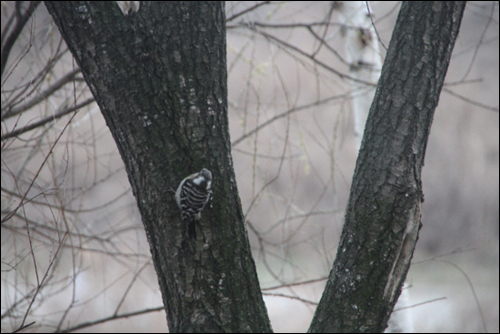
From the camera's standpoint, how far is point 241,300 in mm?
1680

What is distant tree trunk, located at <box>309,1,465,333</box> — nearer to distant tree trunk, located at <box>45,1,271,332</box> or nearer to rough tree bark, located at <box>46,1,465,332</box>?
rough tree bark, located at <box>46,1,465,332</box>

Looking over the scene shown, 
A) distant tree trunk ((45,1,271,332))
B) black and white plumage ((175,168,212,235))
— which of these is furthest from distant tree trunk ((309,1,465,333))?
black and white plumage ((175,168,212,235))

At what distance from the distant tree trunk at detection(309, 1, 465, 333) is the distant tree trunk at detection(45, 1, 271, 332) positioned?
14.2 inches

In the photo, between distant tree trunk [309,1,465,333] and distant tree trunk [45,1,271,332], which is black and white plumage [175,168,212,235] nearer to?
distant tree trunk [45,1,271,332]

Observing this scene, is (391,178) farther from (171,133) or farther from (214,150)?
(171,133)

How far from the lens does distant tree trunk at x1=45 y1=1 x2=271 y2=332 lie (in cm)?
169

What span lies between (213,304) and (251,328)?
Answer: 166mm

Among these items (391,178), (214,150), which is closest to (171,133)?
(214,150)

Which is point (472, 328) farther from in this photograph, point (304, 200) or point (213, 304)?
point (213, 304)

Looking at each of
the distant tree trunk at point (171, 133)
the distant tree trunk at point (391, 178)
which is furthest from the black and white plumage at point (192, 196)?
the distant tree trunk at point (391, 178)

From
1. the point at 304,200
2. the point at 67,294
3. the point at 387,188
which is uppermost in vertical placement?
the point at 304,200

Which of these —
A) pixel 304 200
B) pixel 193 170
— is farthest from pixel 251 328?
pixel 304 200

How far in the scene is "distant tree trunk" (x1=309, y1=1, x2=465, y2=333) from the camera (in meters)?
1.73

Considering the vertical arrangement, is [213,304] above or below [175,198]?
below
